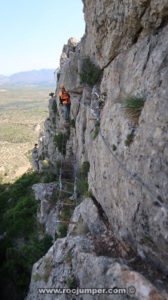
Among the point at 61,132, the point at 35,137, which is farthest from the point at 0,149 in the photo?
the point at 61,132

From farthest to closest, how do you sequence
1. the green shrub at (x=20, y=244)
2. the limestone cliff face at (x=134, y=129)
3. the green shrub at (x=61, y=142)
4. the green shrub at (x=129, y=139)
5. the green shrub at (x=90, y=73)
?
the green shrub at (x=61, y=142) → the green shrub at (x=20, y=244) → the green shrub at (x=90, y=73) → the green shrub at (x=129, y=139) → the limestone cliff face at (x=134, y=129)

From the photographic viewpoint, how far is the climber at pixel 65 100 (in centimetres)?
2134

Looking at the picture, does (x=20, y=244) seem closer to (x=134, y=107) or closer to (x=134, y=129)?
(x=134, y=129)

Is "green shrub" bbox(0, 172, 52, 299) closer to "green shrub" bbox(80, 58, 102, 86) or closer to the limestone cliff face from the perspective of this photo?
the limestone cliff face

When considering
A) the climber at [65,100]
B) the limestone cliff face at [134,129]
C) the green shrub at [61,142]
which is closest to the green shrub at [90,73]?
the limestone cliff face at [134,129]

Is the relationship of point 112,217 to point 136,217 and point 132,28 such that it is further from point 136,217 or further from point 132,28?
point 132,28

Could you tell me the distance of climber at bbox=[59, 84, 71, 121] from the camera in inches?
840

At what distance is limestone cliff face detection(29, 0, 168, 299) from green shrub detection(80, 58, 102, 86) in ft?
5.46

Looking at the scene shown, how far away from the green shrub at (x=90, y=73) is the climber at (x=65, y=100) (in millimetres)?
4390

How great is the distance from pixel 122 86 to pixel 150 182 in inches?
222

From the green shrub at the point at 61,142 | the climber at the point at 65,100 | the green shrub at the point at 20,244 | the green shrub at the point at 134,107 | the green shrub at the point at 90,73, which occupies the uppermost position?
the green shrub at the point at 90,73

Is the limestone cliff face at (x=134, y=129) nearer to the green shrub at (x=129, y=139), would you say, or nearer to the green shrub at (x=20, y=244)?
the green shrub at (x=129, y=139)

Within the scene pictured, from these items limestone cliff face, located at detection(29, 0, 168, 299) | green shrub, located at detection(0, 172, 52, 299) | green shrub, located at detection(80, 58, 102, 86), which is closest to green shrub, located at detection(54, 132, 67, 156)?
green shrub, located at detection(0, 172, 52, 299)

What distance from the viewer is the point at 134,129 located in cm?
830
